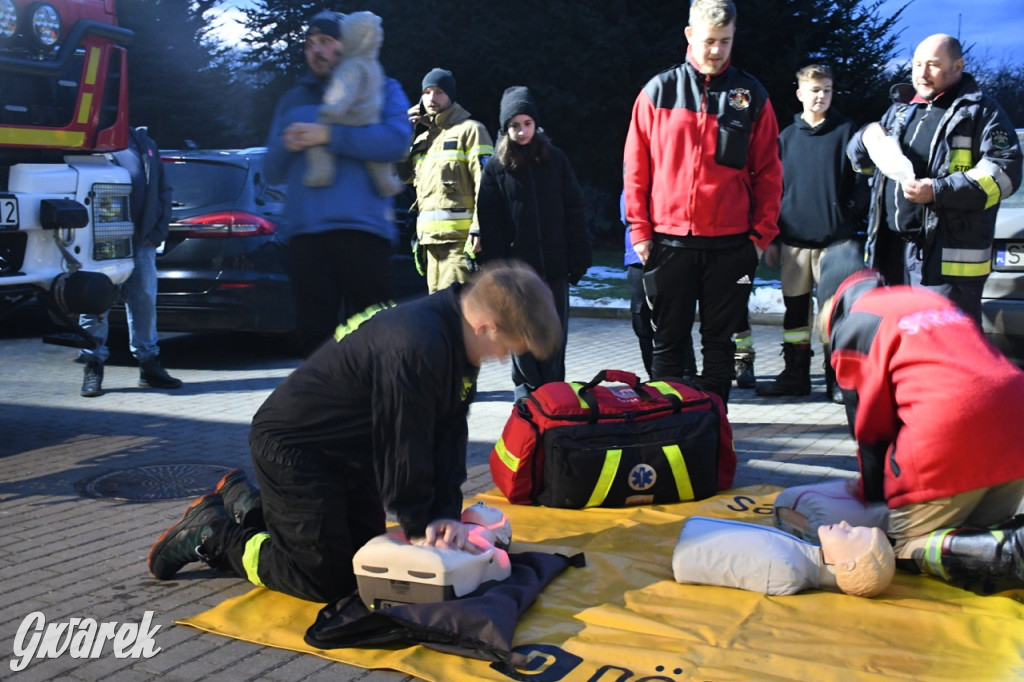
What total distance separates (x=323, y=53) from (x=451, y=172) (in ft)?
7.08

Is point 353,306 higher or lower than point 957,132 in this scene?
lower

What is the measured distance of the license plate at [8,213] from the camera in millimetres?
5586

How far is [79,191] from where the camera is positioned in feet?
19.9

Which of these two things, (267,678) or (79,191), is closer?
(267,678)

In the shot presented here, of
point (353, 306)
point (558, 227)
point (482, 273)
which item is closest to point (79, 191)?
point (353, 306)

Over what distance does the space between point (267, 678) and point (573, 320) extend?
9015mm

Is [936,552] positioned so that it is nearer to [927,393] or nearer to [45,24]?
[927,393]

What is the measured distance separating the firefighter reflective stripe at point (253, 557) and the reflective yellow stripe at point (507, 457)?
138cm

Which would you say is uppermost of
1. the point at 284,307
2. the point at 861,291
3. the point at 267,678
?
the point at 861,291

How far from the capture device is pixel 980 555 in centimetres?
375

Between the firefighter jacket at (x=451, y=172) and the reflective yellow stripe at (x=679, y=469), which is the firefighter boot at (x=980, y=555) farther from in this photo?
the firefighter jacket at (x=451, y=172)

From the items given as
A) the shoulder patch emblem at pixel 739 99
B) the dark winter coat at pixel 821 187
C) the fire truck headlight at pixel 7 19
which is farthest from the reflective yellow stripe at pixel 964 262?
the fire truck headlight at pixel 7 19

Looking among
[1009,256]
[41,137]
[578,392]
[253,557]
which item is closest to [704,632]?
[253,557]

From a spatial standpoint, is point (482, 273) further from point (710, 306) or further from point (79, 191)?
point (79, 191)
